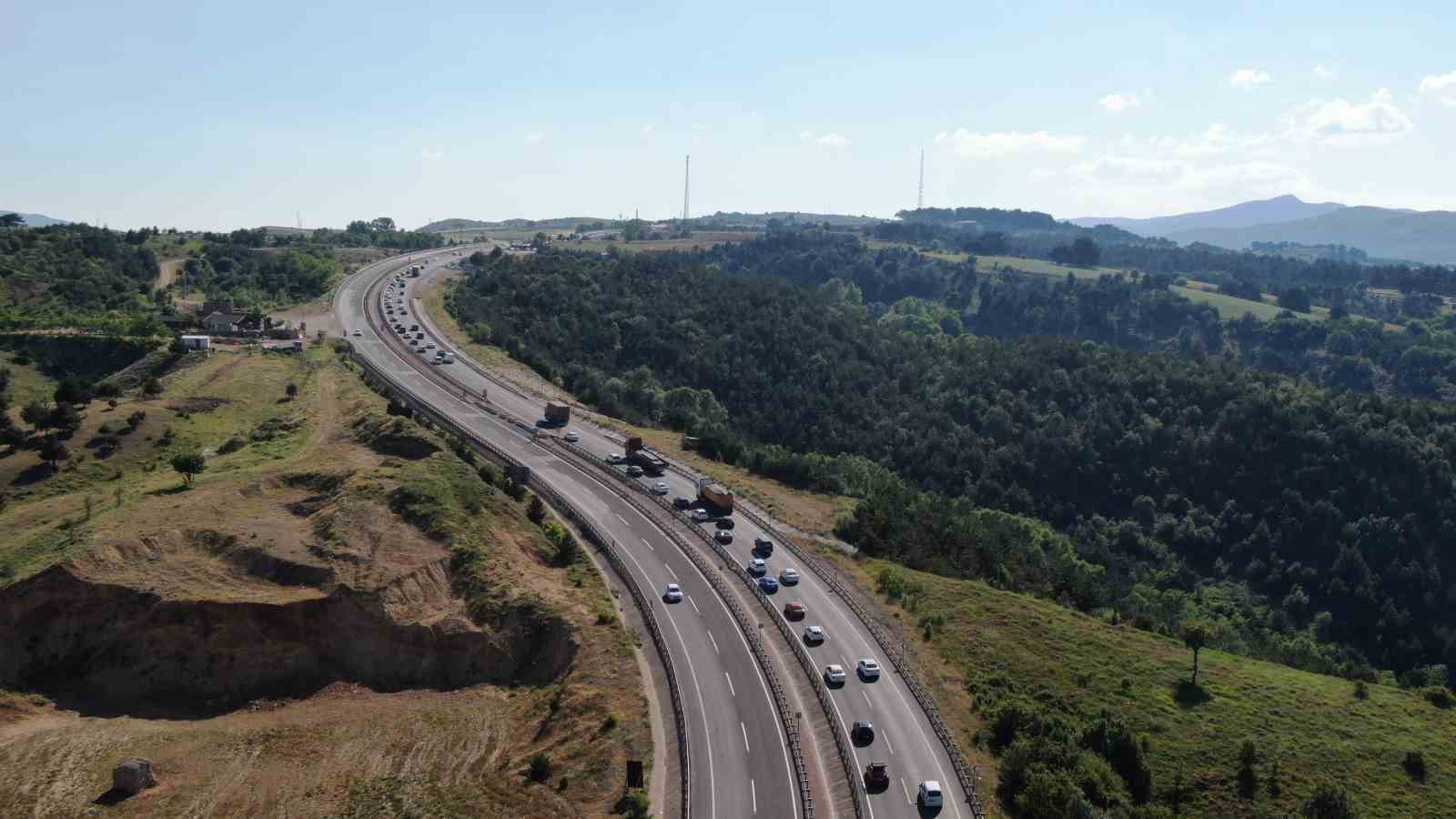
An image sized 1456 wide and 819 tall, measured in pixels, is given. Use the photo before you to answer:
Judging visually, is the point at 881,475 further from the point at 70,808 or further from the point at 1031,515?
the point at 70,808

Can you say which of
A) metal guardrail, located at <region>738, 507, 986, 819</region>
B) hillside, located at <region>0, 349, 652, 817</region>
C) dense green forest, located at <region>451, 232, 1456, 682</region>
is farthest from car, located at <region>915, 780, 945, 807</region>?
dense green forest, located at <region>451, 232, 1456, 682</region>

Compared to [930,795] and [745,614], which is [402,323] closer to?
[745,614]

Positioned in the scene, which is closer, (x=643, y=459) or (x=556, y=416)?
(x=643, y=459)

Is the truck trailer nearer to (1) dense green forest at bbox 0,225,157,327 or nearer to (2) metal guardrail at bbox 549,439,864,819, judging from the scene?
(2) metal guardrail at bbox 549,439,864,819

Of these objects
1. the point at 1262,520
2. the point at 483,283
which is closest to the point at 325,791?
the point at 1262,520

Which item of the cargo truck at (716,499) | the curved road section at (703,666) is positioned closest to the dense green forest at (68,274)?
the curved road section at (703,666)

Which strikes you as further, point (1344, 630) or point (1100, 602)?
point (1344, 630)

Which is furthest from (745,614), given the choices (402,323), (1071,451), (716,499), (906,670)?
(402,323)
